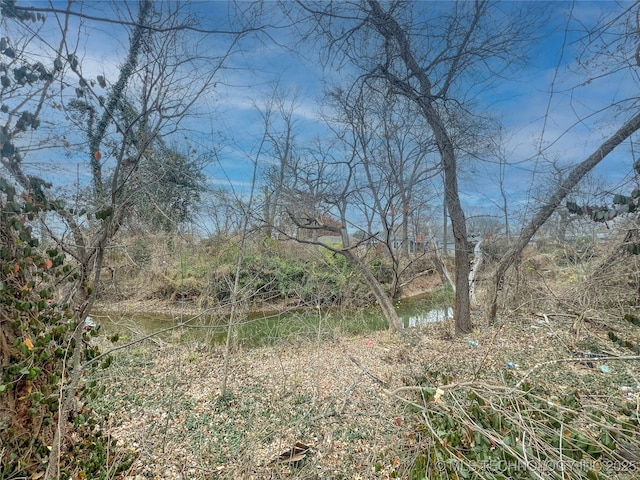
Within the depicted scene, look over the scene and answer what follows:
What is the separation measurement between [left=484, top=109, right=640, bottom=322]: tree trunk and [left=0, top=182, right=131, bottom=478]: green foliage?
5092 mm

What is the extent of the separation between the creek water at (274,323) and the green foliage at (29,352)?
160cm

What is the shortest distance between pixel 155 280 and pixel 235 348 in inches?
160

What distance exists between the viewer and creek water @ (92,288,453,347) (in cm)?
444

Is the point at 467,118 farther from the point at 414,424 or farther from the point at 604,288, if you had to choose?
the point at 414,424

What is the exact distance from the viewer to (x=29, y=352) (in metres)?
A: 1.51

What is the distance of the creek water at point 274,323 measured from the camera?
444 cm

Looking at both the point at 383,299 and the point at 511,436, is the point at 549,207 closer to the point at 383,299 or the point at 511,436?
the point at 383,299

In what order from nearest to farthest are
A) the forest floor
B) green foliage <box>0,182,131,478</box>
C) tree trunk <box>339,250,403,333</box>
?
green foliage <box>0,182,131,478</box>
the forest floor
tree trunk <box>339,250,403,333</box>

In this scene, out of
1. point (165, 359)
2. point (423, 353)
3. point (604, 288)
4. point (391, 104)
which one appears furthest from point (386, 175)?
point (165, 359)

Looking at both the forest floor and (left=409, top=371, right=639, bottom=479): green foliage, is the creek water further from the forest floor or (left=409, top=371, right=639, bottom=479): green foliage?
(left=409, top=371, right=639, bottom=479): green foliage

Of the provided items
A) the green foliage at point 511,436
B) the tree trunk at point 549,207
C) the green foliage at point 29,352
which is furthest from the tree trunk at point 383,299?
the green foliage at point 29,352

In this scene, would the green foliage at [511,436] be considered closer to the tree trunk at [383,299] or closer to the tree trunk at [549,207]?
the tree trunk at [549,207]

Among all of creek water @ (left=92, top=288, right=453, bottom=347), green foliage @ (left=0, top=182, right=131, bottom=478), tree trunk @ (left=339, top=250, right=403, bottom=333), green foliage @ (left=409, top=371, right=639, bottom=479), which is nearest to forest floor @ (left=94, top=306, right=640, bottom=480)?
green foliage @ (left=409, top=371, right=639, bottom=479)

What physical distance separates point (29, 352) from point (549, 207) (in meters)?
5.68
